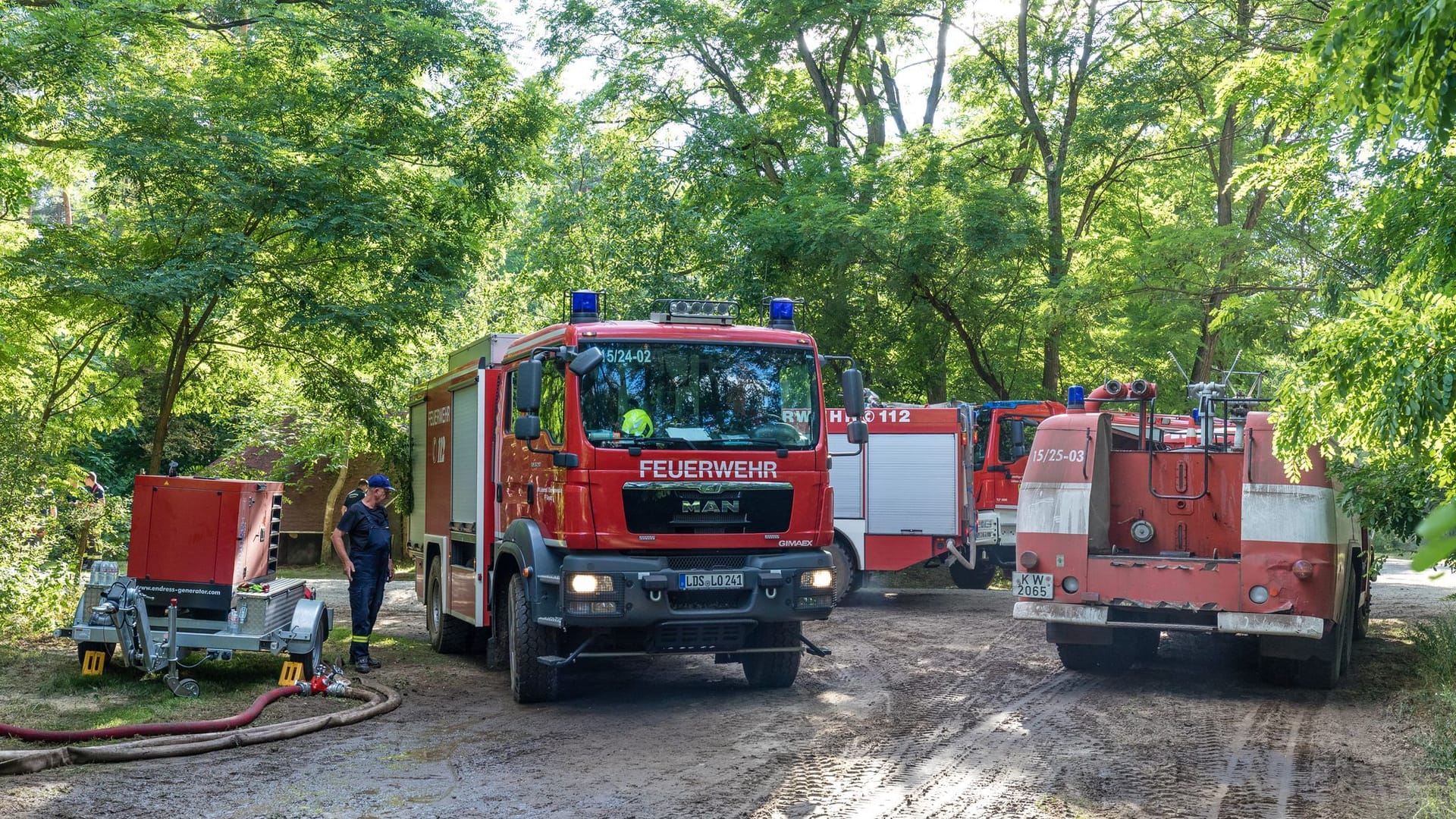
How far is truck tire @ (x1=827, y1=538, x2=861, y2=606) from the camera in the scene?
58.4 ft

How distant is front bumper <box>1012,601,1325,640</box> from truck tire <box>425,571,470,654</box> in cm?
570

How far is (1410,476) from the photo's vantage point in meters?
8.48

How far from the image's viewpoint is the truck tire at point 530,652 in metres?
9.59

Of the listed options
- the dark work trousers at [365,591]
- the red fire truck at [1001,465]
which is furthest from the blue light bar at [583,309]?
the red fire truck at [1001,465]

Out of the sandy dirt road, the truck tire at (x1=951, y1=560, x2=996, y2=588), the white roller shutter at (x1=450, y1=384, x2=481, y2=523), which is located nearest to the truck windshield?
the sandy dirt road

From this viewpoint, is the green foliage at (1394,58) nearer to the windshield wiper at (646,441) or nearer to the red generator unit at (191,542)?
the windshield wiper at (646,441)

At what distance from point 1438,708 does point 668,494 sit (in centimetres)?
545

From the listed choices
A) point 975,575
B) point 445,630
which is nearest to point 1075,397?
point 975,575

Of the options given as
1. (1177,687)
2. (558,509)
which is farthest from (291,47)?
(1177,687)

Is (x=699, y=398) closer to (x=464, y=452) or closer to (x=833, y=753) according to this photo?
(x=833, y=753)

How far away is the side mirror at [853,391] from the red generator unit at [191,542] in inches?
191

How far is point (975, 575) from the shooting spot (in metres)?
A: 21.0

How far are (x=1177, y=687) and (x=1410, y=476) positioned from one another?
8.80 ft

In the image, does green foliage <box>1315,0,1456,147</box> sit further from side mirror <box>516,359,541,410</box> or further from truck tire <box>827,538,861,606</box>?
truck tire <box>827,538,861,606</box>
